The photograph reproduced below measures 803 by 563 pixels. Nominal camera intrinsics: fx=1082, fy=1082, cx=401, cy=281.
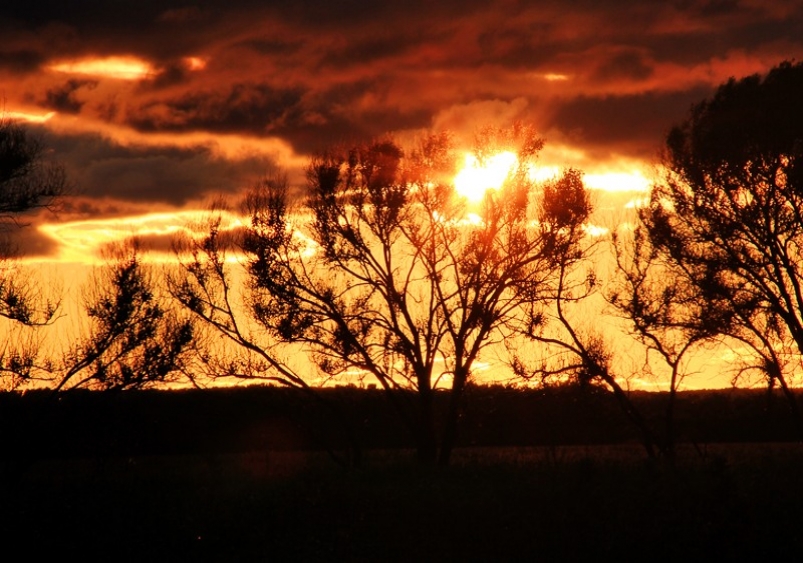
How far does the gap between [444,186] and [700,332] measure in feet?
33.6

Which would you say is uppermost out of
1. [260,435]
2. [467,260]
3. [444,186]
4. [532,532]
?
[444,186]

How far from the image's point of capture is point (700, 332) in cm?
3759

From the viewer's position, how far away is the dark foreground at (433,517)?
23812mm

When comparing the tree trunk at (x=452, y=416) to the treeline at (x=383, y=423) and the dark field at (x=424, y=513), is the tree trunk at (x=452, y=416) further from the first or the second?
the treeline at (x=383, y=423)

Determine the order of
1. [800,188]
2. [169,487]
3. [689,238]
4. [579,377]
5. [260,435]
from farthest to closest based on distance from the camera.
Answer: [260,435] < [579,377] < [689,238] < [800,188] < [169,487]

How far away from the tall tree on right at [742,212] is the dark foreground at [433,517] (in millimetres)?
7167

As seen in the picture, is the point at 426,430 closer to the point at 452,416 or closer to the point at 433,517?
the point at 452,416

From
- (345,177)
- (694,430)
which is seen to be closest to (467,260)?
(345,177)

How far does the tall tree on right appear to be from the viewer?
112ft

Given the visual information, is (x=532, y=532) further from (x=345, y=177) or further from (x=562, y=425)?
(x=562, y=425)

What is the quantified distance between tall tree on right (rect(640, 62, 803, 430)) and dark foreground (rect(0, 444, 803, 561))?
7.17 m

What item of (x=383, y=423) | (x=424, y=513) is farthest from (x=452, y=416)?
(x=383, y=423)

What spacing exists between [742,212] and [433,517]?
15825 millimetres

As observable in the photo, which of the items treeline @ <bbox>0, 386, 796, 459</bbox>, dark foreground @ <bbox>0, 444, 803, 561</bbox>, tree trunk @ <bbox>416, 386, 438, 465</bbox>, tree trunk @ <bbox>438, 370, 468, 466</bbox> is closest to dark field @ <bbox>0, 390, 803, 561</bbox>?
dark foreground @ <bbox>0, 444, 803, 561</bbox>
